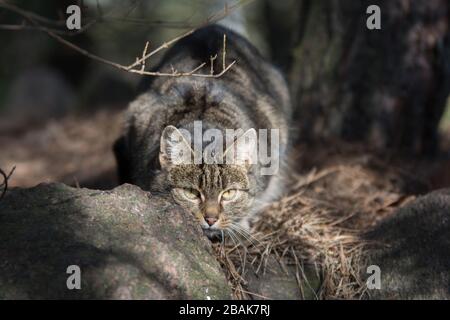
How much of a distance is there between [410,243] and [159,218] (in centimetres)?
172

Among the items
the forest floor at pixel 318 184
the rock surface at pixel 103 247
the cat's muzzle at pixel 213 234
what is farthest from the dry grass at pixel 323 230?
the rock surface at pixel 103 247

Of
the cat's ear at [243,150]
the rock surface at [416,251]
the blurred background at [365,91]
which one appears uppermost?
the blurred background at [365,91]

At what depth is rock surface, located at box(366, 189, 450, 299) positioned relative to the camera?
3.91 metres

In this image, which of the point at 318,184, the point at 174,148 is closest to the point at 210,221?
the point at 174,148

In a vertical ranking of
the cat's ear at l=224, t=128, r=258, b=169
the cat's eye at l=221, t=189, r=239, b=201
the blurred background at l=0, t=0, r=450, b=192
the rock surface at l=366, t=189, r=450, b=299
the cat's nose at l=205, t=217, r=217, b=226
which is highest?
the blurred background at l=0, t=0, r=450, b=192

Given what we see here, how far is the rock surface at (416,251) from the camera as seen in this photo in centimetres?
391

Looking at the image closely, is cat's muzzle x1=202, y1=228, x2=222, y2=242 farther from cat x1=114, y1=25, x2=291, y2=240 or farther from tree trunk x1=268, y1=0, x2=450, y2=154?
tree trunk x1=268, y1=0, x2=450, y2=154

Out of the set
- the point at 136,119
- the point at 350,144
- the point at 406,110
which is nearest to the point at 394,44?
the point at 406,110

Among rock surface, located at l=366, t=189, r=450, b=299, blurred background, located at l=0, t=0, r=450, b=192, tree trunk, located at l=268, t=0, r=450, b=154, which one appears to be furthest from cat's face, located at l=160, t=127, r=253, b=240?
tree trunk, located at l=268, t=0, r=450, b=154

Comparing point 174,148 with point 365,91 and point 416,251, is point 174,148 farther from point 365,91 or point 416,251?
point 365,91

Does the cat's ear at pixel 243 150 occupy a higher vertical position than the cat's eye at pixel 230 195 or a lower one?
higher

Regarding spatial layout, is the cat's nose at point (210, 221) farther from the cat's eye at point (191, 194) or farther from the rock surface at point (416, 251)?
the rock surface at point (416, 251)
